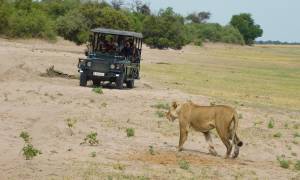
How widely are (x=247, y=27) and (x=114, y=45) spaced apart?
164774 millimetres

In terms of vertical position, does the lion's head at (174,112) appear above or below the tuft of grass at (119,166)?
above

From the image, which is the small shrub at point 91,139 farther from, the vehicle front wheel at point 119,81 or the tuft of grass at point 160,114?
the vehicle front wheel at point 119,81

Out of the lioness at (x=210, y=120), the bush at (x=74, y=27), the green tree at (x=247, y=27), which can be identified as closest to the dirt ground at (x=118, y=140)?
the lioness at (x=210, y=120)

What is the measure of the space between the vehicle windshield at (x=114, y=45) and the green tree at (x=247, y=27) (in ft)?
535

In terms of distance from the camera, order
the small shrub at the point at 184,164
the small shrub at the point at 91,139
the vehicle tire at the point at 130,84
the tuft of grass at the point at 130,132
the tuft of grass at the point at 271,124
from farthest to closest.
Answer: the vehicle tire at the point at 130,84 < the tuft of grass at the point at 271,124 < the tuft of grass at the point at 130,132 < the small shrub at the point at 91,139 < the small shrub at the point at 184,164

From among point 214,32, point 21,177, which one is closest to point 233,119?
point 21,177

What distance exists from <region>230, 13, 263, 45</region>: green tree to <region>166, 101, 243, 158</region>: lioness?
17867 centimetres

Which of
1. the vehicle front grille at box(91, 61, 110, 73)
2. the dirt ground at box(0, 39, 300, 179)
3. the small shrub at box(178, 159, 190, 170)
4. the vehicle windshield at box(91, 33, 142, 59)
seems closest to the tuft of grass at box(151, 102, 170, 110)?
the dirt ground at box(0, 39, 300, 179)

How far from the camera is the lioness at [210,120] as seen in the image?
14.2 m

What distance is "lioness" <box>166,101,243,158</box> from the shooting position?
14195 millimetres

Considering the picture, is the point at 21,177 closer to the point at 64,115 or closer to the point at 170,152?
the point at 170,152

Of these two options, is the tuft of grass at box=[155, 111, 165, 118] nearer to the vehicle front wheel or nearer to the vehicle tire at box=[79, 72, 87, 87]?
the vehicle front wheel

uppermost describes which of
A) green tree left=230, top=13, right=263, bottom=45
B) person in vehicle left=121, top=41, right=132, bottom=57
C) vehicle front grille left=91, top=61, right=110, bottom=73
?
person in vehicle left=121, top=41, right=132, bottom=57

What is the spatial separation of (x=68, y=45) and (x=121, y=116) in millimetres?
57454
